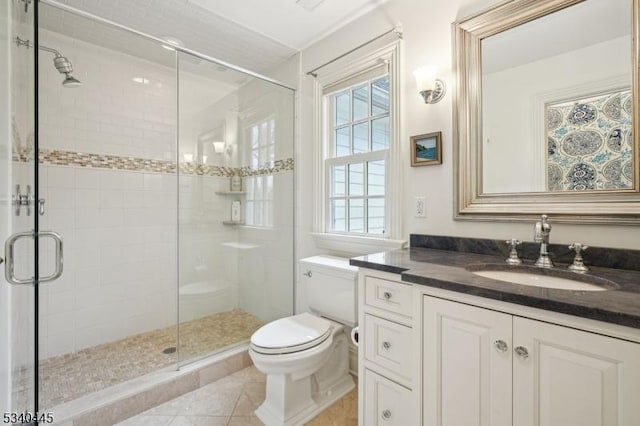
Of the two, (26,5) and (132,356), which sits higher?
(26,5)

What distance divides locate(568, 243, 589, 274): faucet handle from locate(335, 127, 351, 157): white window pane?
1.38m

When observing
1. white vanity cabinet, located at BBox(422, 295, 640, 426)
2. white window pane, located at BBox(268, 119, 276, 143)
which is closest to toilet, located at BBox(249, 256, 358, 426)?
white vanity cabinet, located at BBox(422, 295, 640, 426)

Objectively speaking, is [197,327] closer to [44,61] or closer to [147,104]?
[147,104]

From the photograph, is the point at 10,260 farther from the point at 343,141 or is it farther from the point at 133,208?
the point at 343,141

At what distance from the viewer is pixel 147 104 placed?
2512 millimetres

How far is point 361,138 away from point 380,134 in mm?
166

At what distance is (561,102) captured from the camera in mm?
1222

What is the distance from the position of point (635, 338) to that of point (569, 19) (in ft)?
4.07

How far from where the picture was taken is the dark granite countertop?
706 mm

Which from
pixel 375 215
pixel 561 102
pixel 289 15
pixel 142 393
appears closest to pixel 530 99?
pixel 561 102

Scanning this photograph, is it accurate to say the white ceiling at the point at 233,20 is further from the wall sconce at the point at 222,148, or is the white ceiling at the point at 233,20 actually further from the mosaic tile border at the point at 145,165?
the mosaic tile border at the point at 145,165

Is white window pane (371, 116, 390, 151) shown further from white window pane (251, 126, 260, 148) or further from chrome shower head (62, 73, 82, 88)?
chrome shower head (62, 73, 82, 88)

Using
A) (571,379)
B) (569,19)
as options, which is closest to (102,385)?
(571,379)

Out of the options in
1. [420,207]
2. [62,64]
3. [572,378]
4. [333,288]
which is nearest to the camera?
[572,378]
